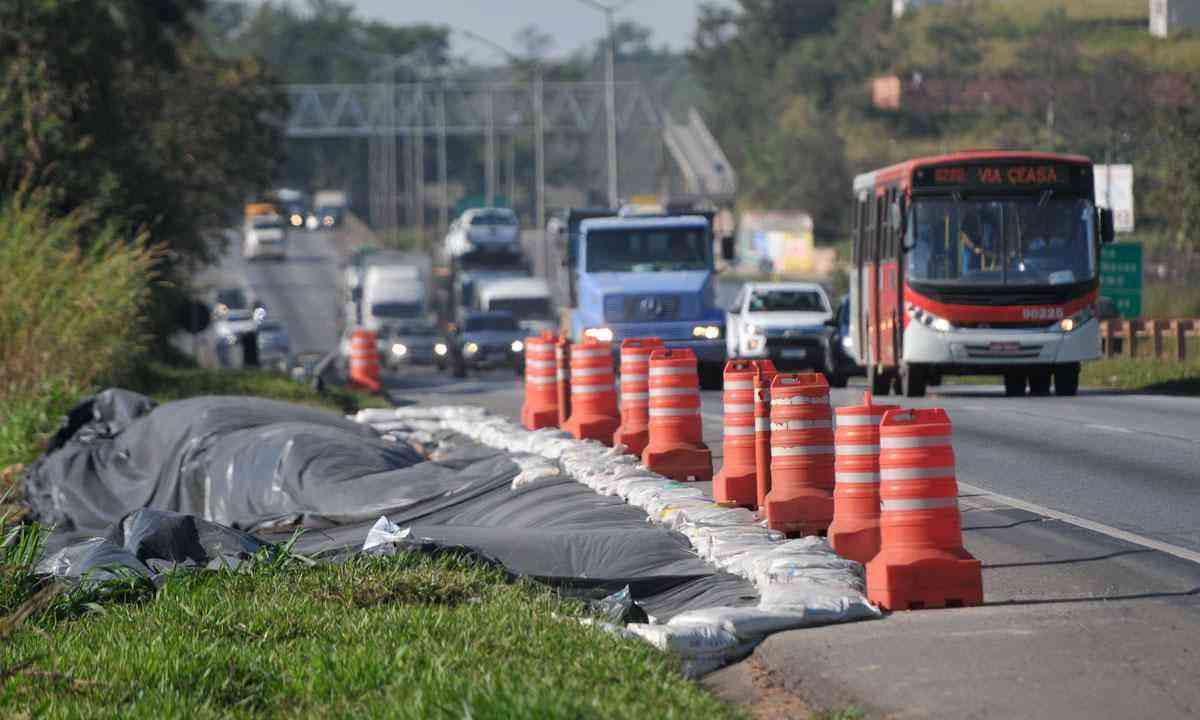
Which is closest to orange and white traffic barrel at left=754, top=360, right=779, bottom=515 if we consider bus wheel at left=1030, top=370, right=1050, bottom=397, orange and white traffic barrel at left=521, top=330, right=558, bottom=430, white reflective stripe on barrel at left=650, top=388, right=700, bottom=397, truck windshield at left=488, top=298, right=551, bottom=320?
white reflective stripe on barrel at left=650, top=388, right=700, bottom=397

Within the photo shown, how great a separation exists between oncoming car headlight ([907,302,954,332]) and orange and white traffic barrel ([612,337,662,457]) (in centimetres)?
922

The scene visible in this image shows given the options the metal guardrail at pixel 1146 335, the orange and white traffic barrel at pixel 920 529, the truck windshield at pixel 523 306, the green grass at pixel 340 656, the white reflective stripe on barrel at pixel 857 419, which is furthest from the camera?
the truck windshield at pixel 523 306

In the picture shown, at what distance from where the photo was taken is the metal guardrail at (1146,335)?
36.5 metres

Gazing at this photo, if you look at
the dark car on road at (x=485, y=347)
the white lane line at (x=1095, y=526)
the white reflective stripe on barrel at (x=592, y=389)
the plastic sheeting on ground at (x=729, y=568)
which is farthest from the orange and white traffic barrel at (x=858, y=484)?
the dark car on road at (x=485, y=347)

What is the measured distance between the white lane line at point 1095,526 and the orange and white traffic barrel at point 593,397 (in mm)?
4500

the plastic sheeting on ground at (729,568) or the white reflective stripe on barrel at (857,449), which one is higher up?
the white reflective stripe on barrel at (857,449)

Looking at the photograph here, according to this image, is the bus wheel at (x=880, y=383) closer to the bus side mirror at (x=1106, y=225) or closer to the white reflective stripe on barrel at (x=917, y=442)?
the bus side mirror at (x=1106, y=225)

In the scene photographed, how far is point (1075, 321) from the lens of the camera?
26.2 m

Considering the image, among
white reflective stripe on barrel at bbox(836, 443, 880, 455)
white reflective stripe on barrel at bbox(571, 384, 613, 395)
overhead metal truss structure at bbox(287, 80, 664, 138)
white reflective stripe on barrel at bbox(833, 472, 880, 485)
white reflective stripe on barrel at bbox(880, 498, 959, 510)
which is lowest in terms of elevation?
white reflective stripe on barrel at bbox(880, 498, 959, 510)

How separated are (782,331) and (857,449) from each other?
79.4ft

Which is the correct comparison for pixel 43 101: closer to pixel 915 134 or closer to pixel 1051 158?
pixel 1051 158

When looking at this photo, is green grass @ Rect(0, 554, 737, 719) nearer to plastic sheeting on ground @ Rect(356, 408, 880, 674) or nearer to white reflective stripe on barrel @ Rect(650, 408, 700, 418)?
plastic sheeting on ground @ Rect(356, 408, 880, 674)

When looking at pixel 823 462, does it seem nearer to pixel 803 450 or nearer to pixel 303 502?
pixel 803 450

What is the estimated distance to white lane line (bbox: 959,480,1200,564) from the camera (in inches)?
446
